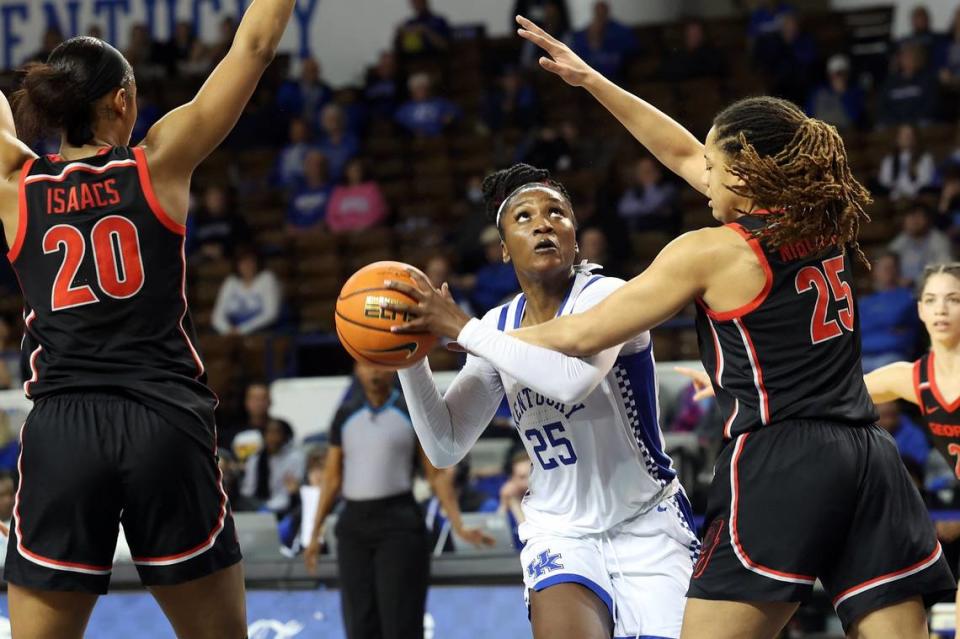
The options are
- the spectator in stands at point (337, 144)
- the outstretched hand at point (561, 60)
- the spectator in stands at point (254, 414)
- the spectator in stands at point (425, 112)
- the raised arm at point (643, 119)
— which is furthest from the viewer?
the spectator in stands at point (425, 112)

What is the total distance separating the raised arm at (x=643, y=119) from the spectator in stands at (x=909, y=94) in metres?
8.62

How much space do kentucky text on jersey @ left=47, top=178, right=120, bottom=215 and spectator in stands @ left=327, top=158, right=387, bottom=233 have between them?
374 inches

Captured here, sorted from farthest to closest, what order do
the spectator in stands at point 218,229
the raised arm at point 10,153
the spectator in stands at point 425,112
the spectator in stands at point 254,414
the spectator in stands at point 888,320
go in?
1. the spectator in stands at point 425,112
2. the spectator in stands at point 218,229
3. the spectator in stands at point 254,414
4. the spectator in stands at point 888,320
5. the raised arm at point 10,153

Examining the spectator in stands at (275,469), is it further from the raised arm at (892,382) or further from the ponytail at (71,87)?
the ponytail at (71,87)

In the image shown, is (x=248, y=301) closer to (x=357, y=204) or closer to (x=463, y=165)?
(x=357, y=204)

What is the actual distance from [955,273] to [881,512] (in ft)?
7.68

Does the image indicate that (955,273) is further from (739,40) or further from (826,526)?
(739,40)

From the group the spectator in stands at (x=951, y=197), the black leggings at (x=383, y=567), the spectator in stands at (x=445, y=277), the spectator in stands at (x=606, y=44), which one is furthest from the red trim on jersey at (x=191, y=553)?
the spectator in stands at (x=606, y=44)

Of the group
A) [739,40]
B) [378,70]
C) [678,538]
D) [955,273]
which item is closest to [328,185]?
[378,70]

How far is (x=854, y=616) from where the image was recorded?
124 inches

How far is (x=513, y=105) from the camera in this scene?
Result: 13477 mm

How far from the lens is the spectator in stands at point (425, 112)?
13914mm

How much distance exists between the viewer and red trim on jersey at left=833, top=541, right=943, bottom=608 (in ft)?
10.3

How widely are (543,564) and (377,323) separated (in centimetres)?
88
